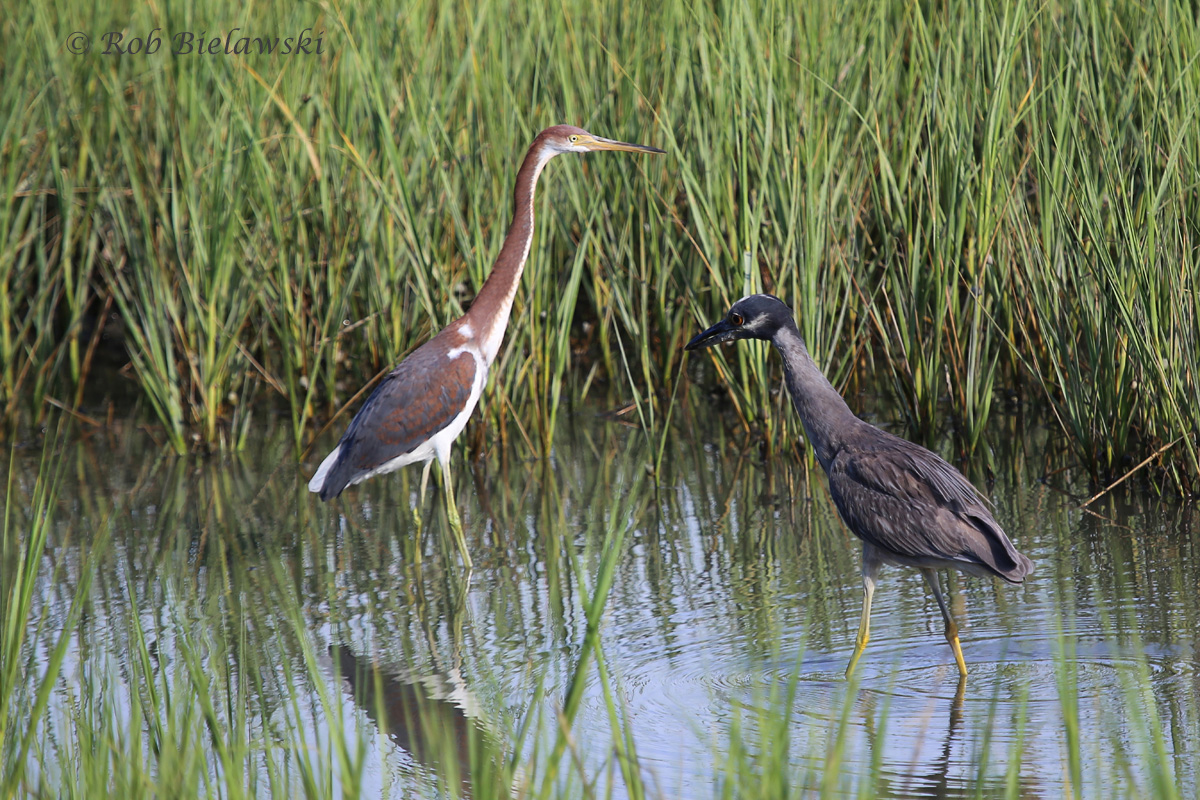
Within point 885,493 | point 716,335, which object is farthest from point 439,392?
point 885,493

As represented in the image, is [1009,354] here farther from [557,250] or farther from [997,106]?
[557,250]

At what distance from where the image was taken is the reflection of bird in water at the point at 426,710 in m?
3.54

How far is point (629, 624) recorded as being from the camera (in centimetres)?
442

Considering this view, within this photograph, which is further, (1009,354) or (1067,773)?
(1009,354)

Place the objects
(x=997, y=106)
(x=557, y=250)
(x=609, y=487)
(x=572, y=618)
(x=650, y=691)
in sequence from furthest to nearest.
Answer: (x=557, y=250) < (x=609, y=487) < (x=997, y=106) < (x=572, y=618) < (x=650, y=691)

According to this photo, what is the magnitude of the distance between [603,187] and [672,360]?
3.59ft

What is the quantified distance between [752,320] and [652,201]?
174cm

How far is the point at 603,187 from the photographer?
6.33 m

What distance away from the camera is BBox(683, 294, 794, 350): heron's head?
439cm

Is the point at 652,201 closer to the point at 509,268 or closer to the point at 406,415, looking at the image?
the point at 509,268

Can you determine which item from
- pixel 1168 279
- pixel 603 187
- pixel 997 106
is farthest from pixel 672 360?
pixel 1168 279

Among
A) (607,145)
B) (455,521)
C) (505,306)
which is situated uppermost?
(607,145)

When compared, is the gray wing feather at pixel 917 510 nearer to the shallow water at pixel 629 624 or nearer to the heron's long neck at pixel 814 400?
the heron's long neck at pixel 814 400
